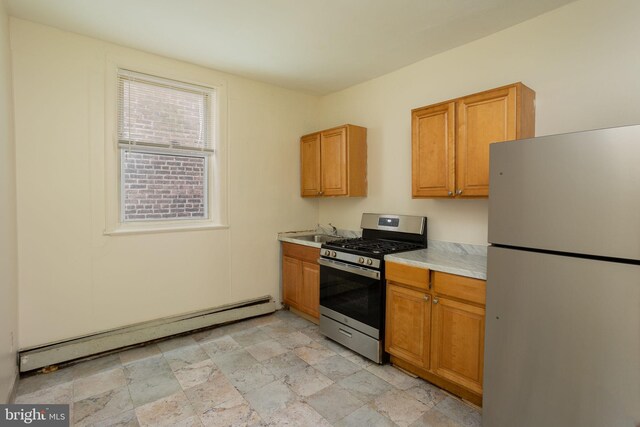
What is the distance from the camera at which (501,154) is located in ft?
5.74

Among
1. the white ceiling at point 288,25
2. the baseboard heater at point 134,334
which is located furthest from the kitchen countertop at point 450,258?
the baseboard heater at point 134,334

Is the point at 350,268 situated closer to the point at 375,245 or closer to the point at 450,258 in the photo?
the point at 375,245

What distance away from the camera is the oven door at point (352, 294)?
2.65 meters

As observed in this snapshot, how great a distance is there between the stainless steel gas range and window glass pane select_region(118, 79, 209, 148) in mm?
1812

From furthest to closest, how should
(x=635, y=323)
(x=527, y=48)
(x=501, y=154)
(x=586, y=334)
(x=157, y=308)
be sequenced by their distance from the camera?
(x=157, y=308)
(x=527, y=48)
(x=501, y=154)
(x=586, y=334)
(x=635, y=323)

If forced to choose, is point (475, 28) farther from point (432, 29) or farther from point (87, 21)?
point (87, 21)

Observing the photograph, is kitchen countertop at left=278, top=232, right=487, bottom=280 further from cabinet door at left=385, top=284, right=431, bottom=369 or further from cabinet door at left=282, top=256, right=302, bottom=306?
cabinet door at left=282, top=256, right=302, bottom=306

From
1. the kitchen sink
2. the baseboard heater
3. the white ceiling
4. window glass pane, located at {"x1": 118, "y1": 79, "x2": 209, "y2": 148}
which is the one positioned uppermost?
the white ceiling

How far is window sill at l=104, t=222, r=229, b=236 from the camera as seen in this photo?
2.88 metres

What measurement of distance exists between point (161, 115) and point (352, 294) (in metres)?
2.49

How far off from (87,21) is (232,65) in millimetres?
1190

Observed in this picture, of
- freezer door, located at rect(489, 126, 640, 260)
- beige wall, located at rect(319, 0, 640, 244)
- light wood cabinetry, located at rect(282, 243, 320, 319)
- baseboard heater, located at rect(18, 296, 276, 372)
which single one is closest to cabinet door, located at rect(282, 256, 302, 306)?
light wood cabinetry, located at rect(282, 243, 320, 319)

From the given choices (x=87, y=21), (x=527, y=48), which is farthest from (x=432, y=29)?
(x=87, y=21)

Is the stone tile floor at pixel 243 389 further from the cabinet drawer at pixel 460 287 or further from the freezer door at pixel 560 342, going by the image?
the cabinet drawer at pixel 460 287
